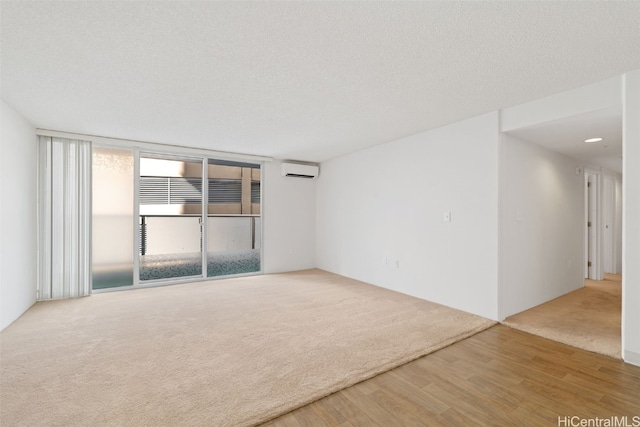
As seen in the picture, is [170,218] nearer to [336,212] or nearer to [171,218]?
[171,218]

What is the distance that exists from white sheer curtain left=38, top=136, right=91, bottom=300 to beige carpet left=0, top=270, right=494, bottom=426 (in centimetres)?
35

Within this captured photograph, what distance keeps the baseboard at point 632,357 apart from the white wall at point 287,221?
193 inches

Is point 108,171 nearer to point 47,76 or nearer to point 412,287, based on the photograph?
point 47,76

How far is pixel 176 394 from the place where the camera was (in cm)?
185

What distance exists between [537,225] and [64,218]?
6600 mm

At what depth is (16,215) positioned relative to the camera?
320 centimetres

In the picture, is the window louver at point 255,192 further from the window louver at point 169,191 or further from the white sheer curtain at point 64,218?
the white sheer curtain at point 64,218

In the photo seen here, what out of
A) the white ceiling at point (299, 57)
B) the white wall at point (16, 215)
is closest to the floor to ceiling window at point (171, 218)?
the white wall at point (16, 215)

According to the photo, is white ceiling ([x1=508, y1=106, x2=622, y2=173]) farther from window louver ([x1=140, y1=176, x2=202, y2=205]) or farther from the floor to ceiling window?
window louver ([x1=140, y1=176, x2=202, y2=205])

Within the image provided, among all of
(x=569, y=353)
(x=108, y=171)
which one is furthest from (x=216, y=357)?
(x=108, y=171)

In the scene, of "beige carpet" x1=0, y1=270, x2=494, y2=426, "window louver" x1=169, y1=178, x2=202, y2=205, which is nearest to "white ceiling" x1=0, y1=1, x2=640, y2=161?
"window louver" x1=169, y1=178, x2=202, y2=205

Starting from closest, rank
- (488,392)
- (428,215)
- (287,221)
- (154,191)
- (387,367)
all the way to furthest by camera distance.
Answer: (488,392), (387,367), (428,215), (154,191), (287,221)

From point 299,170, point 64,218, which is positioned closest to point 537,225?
point 299,170

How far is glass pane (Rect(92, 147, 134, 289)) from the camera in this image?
4367 mm
